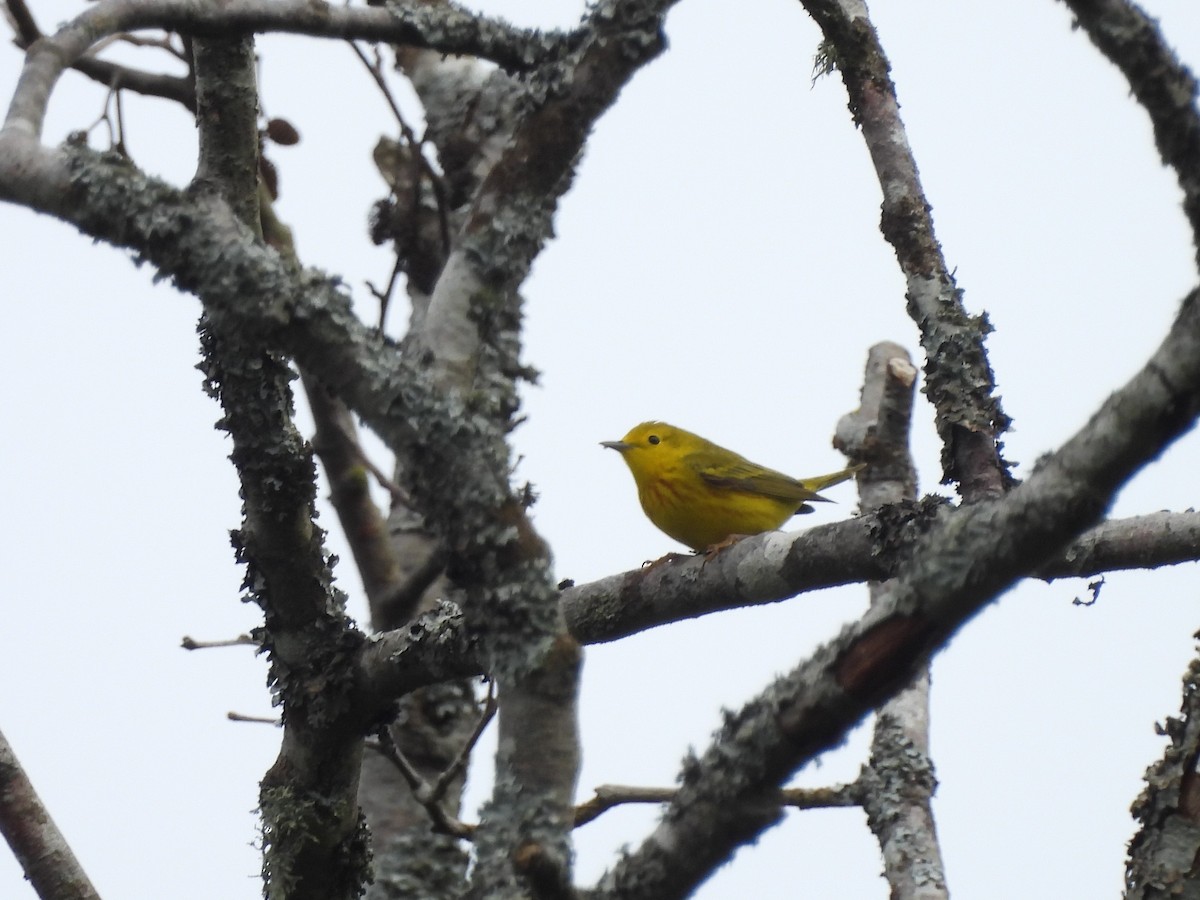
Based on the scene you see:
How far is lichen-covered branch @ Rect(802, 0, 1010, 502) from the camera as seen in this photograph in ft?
11.7

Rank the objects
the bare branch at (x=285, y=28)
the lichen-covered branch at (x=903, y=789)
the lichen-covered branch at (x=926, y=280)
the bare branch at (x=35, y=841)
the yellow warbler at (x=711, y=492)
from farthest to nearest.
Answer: the yellow warbler at (x=711, y=492) < the lichen-covered branch at (x=903, y=789) < the lichen-covered branch at (x=926, y=280) < the bare branch at (x=35, y=841) < the bare branch at (x=285, y=28)

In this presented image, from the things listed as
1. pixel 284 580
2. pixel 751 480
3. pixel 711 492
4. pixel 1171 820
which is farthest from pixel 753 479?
pixel 1171 820

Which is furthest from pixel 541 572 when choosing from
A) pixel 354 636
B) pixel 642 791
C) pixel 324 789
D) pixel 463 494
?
pixel 642 791

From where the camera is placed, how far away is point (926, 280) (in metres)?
3.93

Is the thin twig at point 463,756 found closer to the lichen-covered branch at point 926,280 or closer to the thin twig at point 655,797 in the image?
the thin twig at point 655,797

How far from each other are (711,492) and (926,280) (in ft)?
8.34

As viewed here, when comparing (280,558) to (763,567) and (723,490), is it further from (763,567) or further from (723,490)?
(723,490)

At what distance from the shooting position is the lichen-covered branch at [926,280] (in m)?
3.56

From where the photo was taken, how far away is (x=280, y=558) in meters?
3.38

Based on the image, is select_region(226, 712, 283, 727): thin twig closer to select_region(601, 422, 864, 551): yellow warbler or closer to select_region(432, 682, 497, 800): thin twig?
select_region(432, 682, 497, 800): thin twig

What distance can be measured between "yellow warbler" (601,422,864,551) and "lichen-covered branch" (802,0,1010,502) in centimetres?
212

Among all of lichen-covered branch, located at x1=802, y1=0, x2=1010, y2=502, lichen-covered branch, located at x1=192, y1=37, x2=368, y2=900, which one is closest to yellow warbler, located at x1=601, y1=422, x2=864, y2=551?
lichen-covered branch, located at x1=802, y1=0, x2=1010, y2=502

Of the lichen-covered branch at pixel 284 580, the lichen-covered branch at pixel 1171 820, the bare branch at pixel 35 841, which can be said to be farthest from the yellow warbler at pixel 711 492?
the lichen-covered branch at pixel 1171 820

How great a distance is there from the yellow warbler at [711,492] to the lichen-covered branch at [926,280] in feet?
6.97
